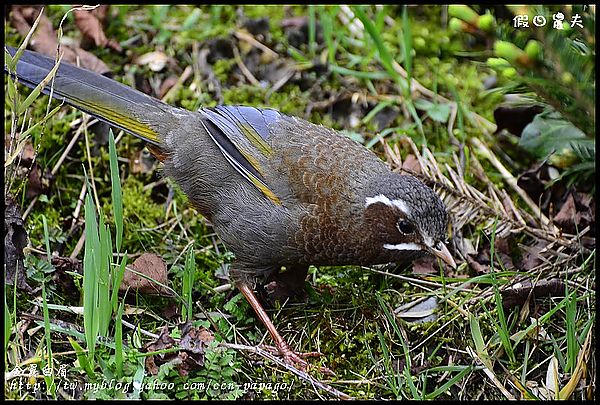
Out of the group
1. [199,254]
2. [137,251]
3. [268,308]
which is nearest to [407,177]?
[268,308]

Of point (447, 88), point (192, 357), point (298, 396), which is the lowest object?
point (298, 396)

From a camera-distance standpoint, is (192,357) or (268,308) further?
(268,308)

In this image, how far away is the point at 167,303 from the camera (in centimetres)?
459

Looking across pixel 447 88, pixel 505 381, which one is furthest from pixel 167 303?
pixel 447 88

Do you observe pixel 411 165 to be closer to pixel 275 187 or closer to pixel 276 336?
pixel 275 187

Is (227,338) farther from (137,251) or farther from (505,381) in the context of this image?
(505,381)

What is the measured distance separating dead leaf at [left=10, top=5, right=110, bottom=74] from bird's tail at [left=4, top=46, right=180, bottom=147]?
1.05 m

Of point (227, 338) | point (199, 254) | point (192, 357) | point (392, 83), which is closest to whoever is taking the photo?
point (192, 357)

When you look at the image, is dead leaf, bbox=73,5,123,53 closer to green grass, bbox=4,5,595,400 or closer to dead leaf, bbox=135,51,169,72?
green grass, bbox=4,5,595,400

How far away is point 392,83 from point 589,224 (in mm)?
Result: 2222

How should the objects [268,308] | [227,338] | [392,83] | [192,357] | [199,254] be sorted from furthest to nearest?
[392,83], [199,254], [268,308], [227,338], [192,357]

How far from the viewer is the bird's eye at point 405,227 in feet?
14.6

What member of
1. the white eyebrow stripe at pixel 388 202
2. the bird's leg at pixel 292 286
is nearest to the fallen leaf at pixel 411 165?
the white eyebrow stripe at pixel 388 202

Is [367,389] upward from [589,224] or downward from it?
downward
